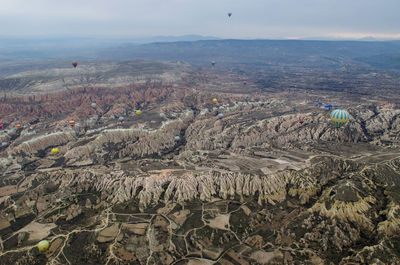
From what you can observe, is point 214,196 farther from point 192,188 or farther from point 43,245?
point 43,245

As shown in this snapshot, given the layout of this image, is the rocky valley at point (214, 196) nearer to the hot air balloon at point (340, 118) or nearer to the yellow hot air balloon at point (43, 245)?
the yellow hot air balloon at point (43, 245)

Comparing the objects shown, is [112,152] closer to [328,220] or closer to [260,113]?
[260,113]

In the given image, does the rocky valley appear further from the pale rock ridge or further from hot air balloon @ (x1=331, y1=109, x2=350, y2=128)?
hot air balloon @ (x1=331, y1=109, x2=350, y2=128)

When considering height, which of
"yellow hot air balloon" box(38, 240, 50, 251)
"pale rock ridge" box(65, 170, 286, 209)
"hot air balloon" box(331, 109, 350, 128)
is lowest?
"yellow hot air balloon" box(38, 240, 50, 251)

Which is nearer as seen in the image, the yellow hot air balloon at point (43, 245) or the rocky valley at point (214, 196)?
the rocky valley at point (214, 196)

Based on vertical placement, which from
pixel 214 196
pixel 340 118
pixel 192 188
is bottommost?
pixel 214 196

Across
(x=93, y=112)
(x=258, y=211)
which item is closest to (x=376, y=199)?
(x=258, y=211)

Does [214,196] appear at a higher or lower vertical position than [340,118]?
lower

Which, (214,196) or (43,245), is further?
(214,196)

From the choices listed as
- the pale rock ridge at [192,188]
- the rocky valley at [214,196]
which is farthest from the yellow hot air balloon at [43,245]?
the pale rock ridge at [192,188]

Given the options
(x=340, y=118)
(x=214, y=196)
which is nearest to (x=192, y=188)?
(x=214, y=196)

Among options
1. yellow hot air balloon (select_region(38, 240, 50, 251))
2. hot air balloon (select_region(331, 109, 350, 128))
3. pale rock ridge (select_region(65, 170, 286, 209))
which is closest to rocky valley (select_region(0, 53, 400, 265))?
pale rock ridge (select_region(65, 170, 286, 209))
